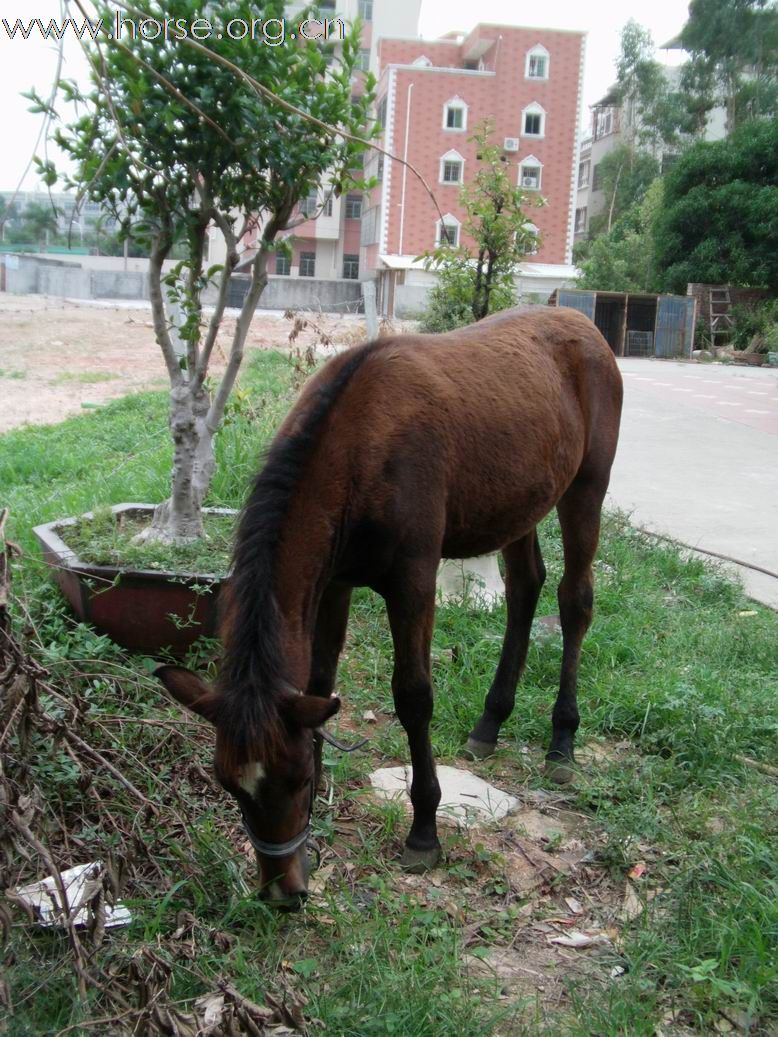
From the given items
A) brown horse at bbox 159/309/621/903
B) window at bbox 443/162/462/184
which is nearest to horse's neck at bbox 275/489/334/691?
brown horse at bbox 159/309/621/903

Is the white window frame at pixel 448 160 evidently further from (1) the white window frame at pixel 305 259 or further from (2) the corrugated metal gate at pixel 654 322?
(2) the corrugated metal gate at pixel 654 322

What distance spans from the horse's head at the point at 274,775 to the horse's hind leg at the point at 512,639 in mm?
1579

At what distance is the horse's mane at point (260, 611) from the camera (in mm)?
2586

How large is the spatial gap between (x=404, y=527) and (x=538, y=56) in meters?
44.9

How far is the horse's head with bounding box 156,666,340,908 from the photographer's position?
2594 millimetres

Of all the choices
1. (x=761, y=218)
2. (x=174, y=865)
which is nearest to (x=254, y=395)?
(x=174, y=865)

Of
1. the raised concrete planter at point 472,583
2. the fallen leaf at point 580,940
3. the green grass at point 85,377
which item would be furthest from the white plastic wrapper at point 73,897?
the green grass at point 85,377

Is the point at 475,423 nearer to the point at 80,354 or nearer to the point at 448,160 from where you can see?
the point at 80,354

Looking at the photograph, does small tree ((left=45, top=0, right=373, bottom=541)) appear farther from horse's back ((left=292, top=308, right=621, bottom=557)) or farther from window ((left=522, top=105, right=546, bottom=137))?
window ((left=522, top=105, right=546, bottom=137))

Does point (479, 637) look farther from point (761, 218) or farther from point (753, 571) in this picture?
point (761, 218)

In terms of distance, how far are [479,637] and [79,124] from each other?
10.6ft

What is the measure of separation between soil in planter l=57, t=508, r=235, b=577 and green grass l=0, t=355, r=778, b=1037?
0.33 metres

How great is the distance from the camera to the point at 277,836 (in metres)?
2.73

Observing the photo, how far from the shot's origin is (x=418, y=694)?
3396mm
